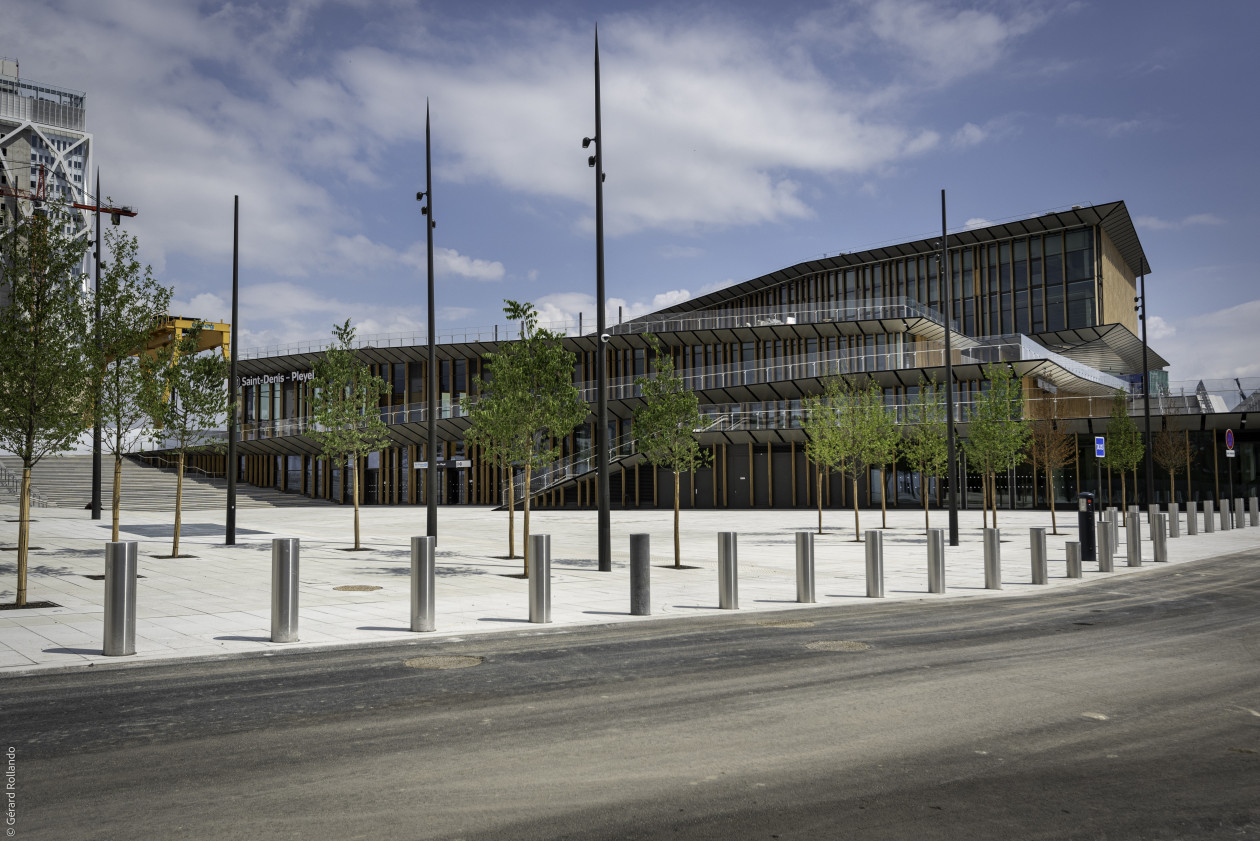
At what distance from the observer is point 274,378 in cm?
5941

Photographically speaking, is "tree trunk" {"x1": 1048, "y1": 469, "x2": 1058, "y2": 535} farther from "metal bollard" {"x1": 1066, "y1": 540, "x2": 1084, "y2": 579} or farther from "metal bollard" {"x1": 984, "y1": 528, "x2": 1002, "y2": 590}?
"metal bollard" {"x1": 984, "y1": 528, "x2": 1002, "y2": 590}

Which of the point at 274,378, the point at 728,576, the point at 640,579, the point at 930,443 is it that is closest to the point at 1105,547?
the point at 728,576

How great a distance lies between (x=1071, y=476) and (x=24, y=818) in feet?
155

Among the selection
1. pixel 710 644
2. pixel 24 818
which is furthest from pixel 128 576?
pixel 710 644

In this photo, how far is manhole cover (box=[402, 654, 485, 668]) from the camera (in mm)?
8281

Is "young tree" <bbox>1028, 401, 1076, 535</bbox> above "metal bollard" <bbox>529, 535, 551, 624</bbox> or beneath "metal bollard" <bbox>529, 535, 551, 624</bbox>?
above

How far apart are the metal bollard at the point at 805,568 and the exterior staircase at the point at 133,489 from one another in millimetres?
33812

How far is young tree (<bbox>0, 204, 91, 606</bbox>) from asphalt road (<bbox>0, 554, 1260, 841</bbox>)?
20.1 feet

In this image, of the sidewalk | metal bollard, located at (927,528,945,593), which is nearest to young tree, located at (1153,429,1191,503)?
the sidewalk

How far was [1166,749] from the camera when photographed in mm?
5555

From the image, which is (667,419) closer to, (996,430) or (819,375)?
(996,430)

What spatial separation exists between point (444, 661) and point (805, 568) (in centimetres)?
602

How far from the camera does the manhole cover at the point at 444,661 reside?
8.28 metres

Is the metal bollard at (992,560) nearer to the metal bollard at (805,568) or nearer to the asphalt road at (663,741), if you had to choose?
the metal bollard at (805,568)
